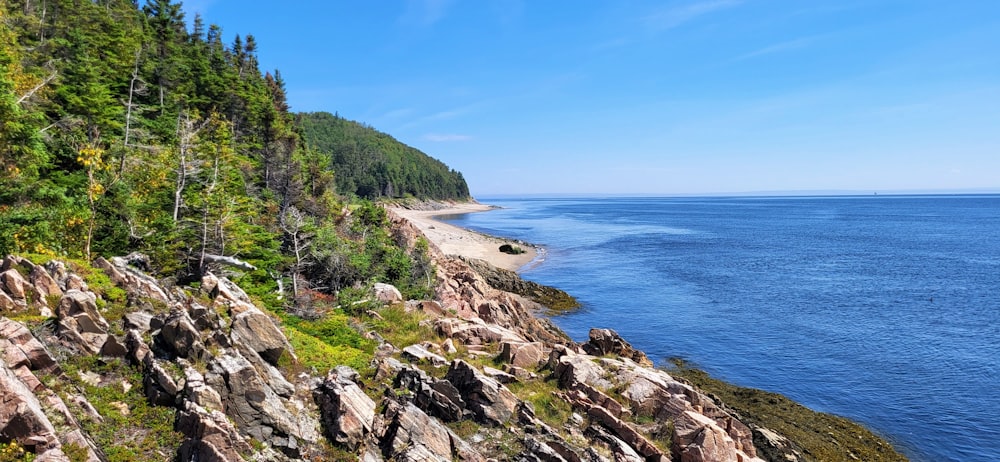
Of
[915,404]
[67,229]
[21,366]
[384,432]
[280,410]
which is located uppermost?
[67,229]

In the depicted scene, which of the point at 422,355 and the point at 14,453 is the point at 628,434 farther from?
the point at 14,453

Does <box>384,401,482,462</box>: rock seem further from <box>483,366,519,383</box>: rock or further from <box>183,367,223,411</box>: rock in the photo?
<box>483,366,519,383</box>: rock

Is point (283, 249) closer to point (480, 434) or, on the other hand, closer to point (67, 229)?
point (67, 229)

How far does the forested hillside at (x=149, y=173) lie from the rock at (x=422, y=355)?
962cm

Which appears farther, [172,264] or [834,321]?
[834,321]

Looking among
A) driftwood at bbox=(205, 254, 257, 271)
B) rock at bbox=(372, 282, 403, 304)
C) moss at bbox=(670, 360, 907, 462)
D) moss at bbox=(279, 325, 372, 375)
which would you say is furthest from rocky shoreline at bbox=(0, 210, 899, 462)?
rock at bbox=(372, 282, 403, 304)

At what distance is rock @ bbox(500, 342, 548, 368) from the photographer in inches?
884

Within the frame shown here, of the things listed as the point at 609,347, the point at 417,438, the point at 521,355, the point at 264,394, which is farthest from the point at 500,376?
the point at 264,394

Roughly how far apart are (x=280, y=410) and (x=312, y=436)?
108 cm

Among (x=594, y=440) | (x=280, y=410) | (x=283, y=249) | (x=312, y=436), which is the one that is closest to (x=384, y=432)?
(x=312, y=436)

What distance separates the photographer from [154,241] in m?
23.6

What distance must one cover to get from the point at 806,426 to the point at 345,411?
23940 mm

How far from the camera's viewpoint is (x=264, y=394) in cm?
1278

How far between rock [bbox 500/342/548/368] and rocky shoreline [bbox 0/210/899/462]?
58 mm
